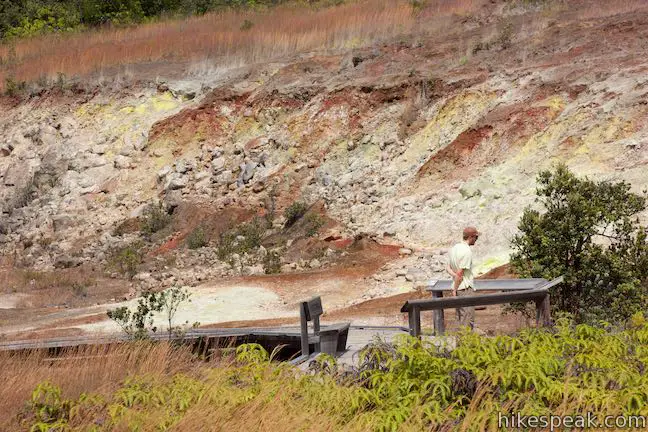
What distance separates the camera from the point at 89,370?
780 centimetres

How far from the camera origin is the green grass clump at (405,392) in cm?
581

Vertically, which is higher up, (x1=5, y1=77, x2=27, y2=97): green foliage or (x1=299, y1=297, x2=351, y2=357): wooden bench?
(x1=5, y1=77, x2=27, y2=97): green foliage

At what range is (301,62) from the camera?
30578 millimetres

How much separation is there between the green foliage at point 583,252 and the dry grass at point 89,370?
6.14m

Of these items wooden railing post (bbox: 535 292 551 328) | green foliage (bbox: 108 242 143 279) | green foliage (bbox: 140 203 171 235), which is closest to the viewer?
wooden railing post (bbox: 535 292 551 328)

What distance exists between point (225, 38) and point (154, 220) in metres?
11.3

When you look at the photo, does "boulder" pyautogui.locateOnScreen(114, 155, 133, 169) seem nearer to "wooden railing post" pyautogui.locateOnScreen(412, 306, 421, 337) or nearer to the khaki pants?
the khaki pants

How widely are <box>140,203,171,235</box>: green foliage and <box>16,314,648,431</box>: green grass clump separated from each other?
1925cm

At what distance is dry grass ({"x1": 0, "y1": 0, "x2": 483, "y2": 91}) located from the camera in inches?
1256

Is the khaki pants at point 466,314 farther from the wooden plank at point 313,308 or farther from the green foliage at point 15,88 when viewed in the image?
the green foliage at point 15,88

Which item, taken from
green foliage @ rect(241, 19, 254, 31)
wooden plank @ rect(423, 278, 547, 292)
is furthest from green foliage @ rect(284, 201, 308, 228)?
green foliage @ rect(241, 19, 254, 31)

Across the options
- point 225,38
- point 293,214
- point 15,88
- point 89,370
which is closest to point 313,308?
point 89,370

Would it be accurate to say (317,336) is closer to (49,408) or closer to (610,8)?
(49,408)

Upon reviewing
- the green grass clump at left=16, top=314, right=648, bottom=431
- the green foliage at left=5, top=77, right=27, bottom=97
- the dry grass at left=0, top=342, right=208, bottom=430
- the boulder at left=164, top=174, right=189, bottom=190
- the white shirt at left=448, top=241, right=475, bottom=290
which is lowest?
the dry grass at left=0, top=342, right=208, bottom=430
